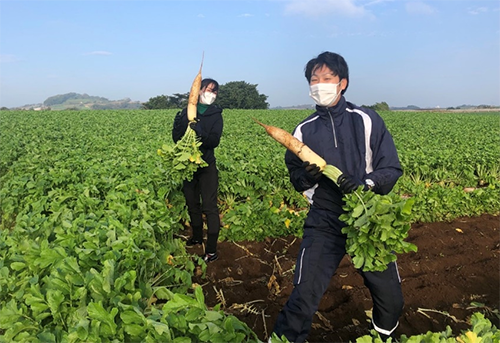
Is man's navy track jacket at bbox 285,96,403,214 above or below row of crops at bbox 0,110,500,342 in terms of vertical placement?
above

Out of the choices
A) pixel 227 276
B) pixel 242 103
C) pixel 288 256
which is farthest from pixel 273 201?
pixel 242 103

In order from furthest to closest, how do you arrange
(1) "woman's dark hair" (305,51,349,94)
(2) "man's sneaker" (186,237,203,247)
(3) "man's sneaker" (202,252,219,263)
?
(2) "man's sneaker" (186,237,203,247), (3) "man's sneaker" (202,252,219,263), (1) "woman's dark hair" (305,51,349,94)

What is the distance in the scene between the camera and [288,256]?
489 cm

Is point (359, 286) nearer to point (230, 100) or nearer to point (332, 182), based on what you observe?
point (332, 182)

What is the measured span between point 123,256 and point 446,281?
3.44 metres

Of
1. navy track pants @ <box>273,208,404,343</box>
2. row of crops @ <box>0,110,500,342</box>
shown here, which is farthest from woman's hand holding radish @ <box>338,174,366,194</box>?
row of crops @ <box>0,110,500,342</box>

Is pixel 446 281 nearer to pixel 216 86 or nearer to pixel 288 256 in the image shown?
pixel 288 256

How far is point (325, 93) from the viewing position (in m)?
2.75

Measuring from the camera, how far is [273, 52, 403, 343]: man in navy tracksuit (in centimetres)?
252

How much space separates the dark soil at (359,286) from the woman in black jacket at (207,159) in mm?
488

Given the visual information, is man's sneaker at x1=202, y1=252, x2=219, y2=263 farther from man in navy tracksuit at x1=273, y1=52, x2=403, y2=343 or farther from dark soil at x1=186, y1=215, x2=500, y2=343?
man in navy tracksuit at x1=273, y1=52, x2=403, y2=343

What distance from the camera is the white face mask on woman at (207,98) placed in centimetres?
428

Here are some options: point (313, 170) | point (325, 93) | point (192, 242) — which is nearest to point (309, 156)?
point (313, 170)

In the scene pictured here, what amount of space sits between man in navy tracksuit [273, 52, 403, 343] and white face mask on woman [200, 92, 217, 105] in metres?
1.69
